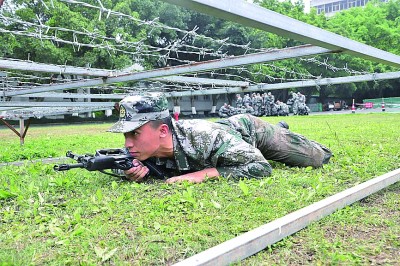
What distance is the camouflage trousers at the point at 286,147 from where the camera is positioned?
4109mm

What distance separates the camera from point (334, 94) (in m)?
39.8

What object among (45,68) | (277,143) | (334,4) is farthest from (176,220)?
(334,4)

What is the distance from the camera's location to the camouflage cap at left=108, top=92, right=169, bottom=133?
319cm

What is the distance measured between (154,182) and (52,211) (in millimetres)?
1079

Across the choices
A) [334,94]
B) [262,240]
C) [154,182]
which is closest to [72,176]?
[154,182]

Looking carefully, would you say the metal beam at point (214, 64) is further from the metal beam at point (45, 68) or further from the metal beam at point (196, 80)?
the metal beam at point (196, 80)

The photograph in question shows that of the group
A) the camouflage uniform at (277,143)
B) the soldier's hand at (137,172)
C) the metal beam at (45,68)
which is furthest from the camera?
the metal beam at (45,68)

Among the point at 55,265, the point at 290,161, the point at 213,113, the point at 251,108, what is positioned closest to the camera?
the point at 55,265

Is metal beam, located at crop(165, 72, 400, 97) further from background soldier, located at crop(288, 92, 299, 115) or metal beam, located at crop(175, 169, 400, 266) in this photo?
background soldier, located at crop(288, 92, 299, 115)

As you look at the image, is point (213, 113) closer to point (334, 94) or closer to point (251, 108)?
point (251, 108)

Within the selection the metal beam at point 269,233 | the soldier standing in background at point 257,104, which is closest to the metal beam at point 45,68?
the metal beam at point 269,233

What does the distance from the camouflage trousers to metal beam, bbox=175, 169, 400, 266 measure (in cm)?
119

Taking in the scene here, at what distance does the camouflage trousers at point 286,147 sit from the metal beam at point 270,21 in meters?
1.02

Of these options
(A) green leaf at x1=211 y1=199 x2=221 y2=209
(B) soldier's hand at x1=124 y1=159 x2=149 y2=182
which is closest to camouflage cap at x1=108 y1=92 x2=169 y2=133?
(B) soldier's hand at x1=124 y1=159 x2=149 y2=182
